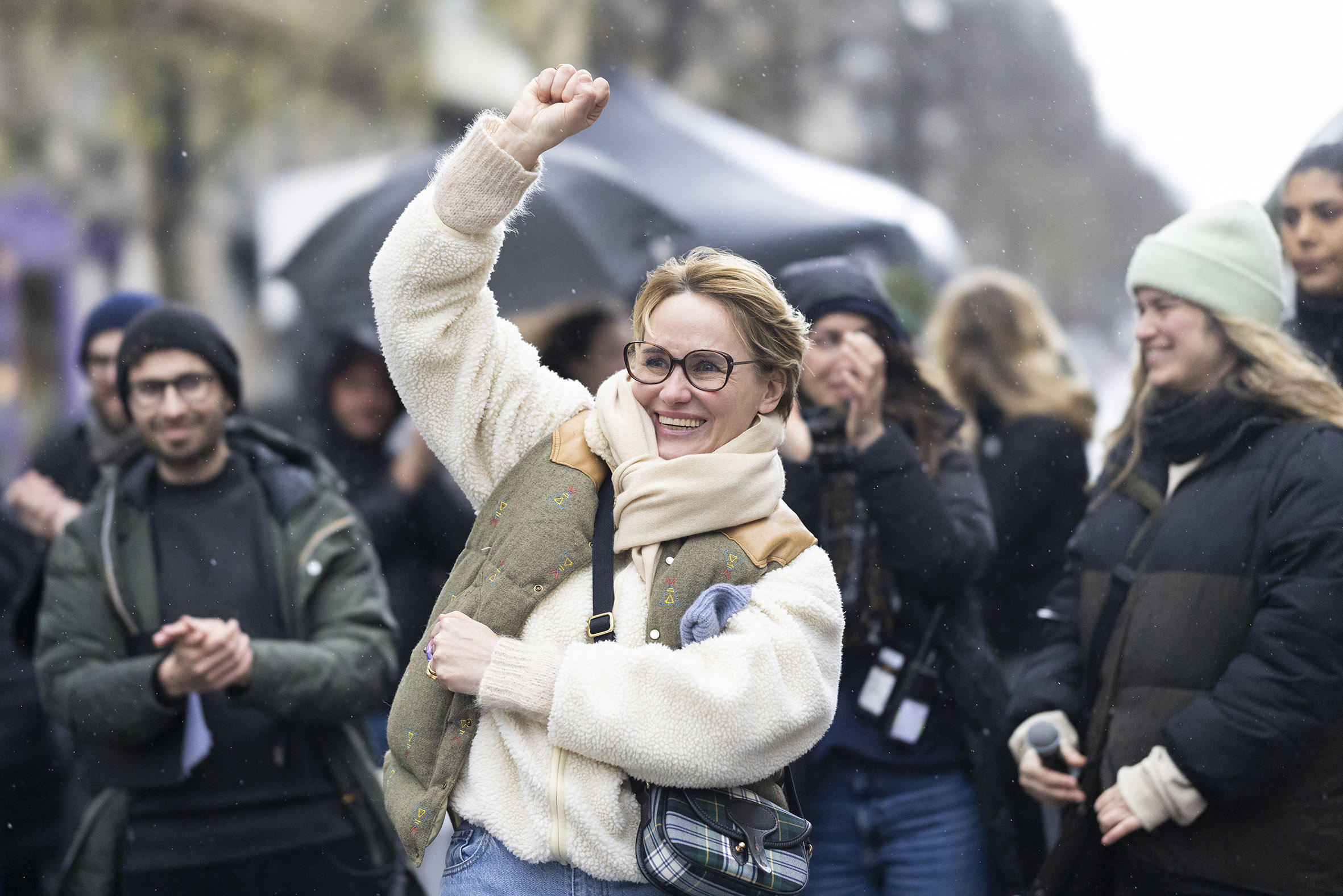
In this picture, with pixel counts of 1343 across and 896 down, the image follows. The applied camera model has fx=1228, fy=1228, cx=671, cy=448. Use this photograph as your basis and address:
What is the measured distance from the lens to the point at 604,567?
6.24ft

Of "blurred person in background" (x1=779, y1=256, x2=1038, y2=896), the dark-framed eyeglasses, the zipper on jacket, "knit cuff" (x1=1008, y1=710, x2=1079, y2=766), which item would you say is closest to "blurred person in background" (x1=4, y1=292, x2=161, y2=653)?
the dark-framed eyeglasses

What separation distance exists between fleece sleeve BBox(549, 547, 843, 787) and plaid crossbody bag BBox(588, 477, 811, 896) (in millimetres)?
42

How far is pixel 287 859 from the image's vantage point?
9.48 ft

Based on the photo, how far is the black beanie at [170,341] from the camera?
308cm

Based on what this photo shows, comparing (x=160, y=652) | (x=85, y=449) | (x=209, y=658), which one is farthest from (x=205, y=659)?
(x=85, y=449)

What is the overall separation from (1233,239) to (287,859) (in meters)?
2.63

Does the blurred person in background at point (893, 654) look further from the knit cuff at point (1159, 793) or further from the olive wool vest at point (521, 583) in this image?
the olive wool vest at point (521, 583)

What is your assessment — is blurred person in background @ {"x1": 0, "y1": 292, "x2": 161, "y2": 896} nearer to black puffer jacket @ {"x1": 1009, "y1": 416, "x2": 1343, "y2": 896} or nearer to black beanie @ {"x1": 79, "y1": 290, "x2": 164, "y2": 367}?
black beanie @ {"x1": 79, "y1": 290, "x2": 164, "y2": 367}

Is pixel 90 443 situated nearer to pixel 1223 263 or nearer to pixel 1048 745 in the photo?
pixel 1048 745

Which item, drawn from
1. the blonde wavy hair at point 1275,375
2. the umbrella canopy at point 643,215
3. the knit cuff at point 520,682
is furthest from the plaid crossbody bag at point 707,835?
the umbrella canopy at point 643,215

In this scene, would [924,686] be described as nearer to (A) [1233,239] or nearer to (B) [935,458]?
(B) [935,458]

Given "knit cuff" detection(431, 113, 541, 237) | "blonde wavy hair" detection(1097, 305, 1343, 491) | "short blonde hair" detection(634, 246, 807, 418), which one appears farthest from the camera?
"blonde wavy hair" detection(1097, 305, 1343, 491)

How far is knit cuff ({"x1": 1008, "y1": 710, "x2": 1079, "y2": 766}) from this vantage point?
9.18 feet

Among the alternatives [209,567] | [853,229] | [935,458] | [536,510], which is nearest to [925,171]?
[853,229]
